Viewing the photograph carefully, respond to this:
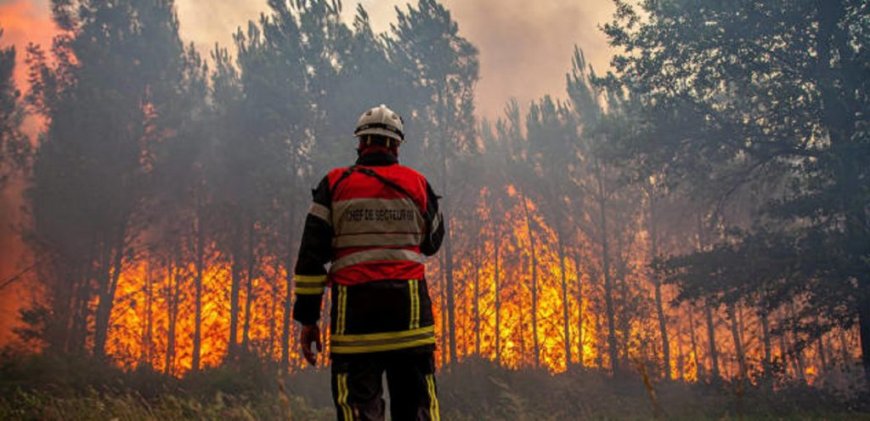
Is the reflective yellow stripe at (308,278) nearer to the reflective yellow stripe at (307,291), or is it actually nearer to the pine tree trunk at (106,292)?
the reflective yellow stripe at (307,291)

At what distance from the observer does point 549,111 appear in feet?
93.6

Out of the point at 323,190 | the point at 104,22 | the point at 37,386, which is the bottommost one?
the point at 37,386

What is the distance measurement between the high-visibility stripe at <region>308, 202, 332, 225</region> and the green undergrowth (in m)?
7.20

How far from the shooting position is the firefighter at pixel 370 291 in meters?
2.86

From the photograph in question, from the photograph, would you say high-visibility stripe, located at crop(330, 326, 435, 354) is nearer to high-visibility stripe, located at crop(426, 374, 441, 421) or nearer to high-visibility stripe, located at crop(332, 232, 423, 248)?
high-visibility stripe, located at crop(426, 374, 441, 421)

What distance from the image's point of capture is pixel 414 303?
3.00m

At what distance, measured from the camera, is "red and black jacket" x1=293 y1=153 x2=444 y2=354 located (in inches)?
114

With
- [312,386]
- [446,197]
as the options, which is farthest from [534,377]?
[446,197]

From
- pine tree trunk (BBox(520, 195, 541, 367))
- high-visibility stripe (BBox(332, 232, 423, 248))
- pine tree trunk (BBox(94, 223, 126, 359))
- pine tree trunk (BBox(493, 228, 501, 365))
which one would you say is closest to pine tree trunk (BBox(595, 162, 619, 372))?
pine tree trunk (BBox(520, 195, 541, 367))

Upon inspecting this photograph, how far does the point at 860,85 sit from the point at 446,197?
14.6 m

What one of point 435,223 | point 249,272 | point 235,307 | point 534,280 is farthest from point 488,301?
point 435,223

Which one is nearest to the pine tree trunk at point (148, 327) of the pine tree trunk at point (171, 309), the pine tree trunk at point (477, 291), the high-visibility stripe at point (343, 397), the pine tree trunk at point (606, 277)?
the pine tree trunk at point (171, 309)

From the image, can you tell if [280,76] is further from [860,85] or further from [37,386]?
[860,85]

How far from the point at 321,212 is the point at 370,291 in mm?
548
